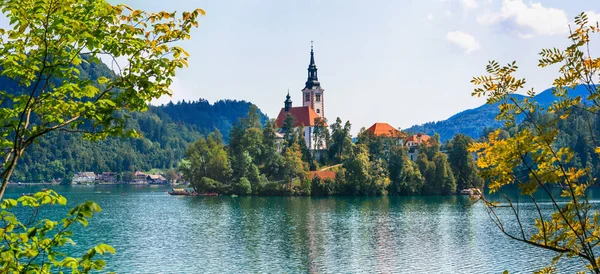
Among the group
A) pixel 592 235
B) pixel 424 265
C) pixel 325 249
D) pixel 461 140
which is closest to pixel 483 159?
pixel 592 235

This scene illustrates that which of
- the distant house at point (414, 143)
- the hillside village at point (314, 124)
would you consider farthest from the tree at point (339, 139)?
the distant house at point (414, 143)

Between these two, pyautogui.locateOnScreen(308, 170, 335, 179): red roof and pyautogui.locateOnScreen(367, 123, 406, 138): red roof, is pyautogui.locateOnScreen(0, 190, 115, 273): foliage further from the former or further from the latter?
pyautogui.locateOnScreen(367, 123, 406, 138): red roof

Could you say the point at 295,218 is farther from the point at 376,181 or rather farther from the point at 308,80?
the point at 308,80

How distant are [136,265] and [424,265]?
1899cm

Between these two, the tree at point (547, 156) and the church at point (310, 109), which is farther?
the church at point (310, 109)

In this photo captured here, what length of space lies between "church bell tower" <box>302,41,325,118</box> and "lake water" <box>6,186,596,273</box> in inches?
2524

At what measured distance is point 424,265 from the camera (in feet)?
134

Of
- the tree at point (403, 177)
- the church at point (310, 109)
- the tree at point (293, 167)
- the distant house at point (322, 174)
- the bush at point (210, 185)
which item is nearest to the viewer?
the tree at point (293, 167)

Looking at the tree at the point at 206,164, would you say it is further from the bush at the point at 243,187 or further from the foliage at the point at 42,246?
the foliage at the point at 42,246

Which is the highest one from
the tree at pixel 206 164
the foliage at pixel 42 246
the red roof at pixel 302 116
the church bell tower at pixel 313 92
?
the church bell tower at pixel 313 92

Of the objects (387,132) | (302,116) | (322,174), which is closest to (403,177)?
(322,174)

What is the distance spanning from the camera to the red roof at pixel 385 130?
439 feet

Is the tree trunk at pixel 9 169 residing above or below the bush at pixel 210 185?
below

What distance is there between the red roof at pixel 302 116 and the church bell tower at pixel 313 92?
5243mm
